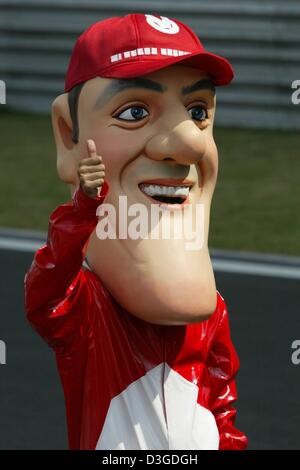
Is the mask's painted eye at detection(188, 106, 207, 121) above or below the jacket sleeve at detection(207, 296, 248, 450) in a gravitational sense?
above

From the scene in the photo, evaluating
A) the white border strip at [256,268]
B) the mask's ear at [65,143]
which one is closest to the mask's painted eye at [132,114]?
the mask's ear at [65,143]

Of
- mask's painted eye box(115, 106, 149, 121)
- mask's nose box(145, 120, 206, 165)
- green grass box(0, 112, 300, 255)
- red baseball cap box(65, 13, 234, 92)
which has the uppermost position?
green grass box(0, 112, 300, 255)

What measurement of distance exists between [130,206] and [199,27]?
1106 centimetres

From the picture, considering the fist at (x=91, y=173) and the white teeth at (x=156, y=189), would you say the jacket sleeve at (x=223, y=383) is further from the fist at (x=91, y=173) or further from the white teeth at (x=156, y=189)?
the fist at (x=91, y=173)

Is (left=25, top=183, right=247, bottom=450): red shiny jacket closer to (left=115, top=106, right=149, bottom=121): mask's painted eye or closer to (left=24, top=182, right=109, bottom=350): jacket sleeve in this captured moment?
(left=24, top=182, right=109, bottom=350): jacket sleeve

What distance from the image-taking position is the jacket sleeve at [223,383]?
467 centimetres

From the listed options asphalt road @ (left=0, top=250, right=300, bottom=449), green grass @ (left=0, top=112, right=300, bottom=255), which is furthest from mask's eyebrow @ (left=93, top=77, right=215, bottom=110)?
green grass @ (left=0, top=112, right=300, bottom=255)

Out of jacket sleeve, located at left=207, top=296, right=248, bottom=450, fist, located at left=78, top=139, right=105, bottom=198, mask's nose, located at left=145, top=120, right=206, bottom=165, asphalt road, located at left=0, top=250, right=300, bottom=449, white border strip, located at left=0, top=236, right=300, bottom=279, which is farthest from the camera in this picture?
white border strip, located at left=0, top=236, right=300, bottom=279

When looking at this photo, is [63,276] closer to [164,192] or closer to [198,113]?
[164,192]

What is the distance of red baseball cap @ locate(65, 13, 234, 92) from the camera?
14.0ft

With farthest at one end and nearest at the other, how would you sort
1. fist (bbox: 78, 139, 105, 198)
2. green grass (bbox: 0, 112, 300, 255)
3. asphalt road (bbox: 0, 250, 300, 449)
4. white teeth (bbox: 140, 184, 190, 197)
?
green grass (bbox: 0, 112, 300, 255), asphalt road (bbox: 0, 250, 300, 449), white teeth (bbox: 140, 184, 190, 197), fist (bbox: 78, 139, 105, 198)

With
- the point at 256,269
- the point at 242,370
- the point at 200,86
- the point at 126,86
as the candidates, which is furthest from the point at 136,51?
the point at 256,269

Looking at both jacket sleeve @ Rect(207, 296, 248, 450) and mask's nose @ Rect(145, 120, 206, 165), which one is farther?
jacket sleeve @ Rect(207, 296, 248, 450)

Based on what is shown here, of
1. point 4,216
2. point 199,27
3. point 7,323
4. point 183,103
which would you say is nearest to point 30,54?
point 199,27
